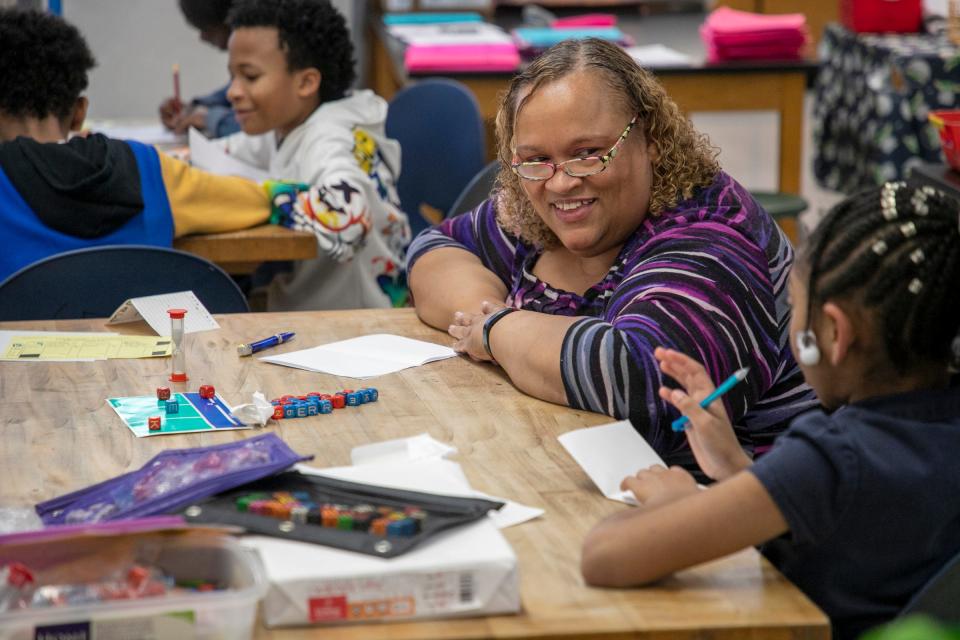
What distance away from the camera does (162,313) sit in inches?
86.0

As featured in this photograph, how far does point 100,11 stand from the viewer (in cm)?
645

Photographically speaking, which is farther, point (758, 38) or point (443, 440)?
point (758, 38)

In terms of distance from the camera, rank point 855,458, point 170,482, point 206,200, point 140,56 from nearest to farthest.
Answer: point 855,458
point 170,482
point 206,200
point 140,56

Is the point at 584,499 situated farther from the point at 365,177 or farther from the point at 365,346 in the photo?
the point at 365,177

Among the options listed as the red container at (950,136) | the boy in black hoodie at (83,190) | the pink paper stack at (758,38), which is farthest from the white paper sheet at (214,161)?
the pink paper stack at (758,38)

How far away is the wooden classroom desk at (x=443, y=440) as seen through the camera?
1146 millimetres

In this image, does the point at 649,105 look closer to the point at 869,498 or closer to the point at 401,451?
the point at 401,451

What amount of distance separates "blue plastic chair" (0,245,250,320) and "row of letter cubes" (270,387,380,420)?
2.10ft

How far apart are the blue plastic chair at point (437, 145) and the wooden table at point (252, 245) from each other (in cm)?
108

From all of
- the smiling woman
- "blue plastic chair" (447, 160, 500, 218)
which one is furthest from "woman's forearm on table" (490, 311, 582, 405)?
"blue plastic chair" (447, 160, 500, 218)

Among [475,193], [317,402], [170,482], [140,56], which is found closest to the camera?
[170,482]

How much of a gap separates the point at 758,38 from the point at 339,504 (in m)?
4.12

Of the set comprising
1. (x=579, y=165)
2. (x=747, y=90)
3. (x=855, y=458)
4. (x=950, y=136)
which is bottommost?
(x=747, y=90)

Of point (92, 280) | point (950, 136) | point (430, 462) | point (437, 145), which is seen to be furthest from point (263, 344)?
point (950, 136)
